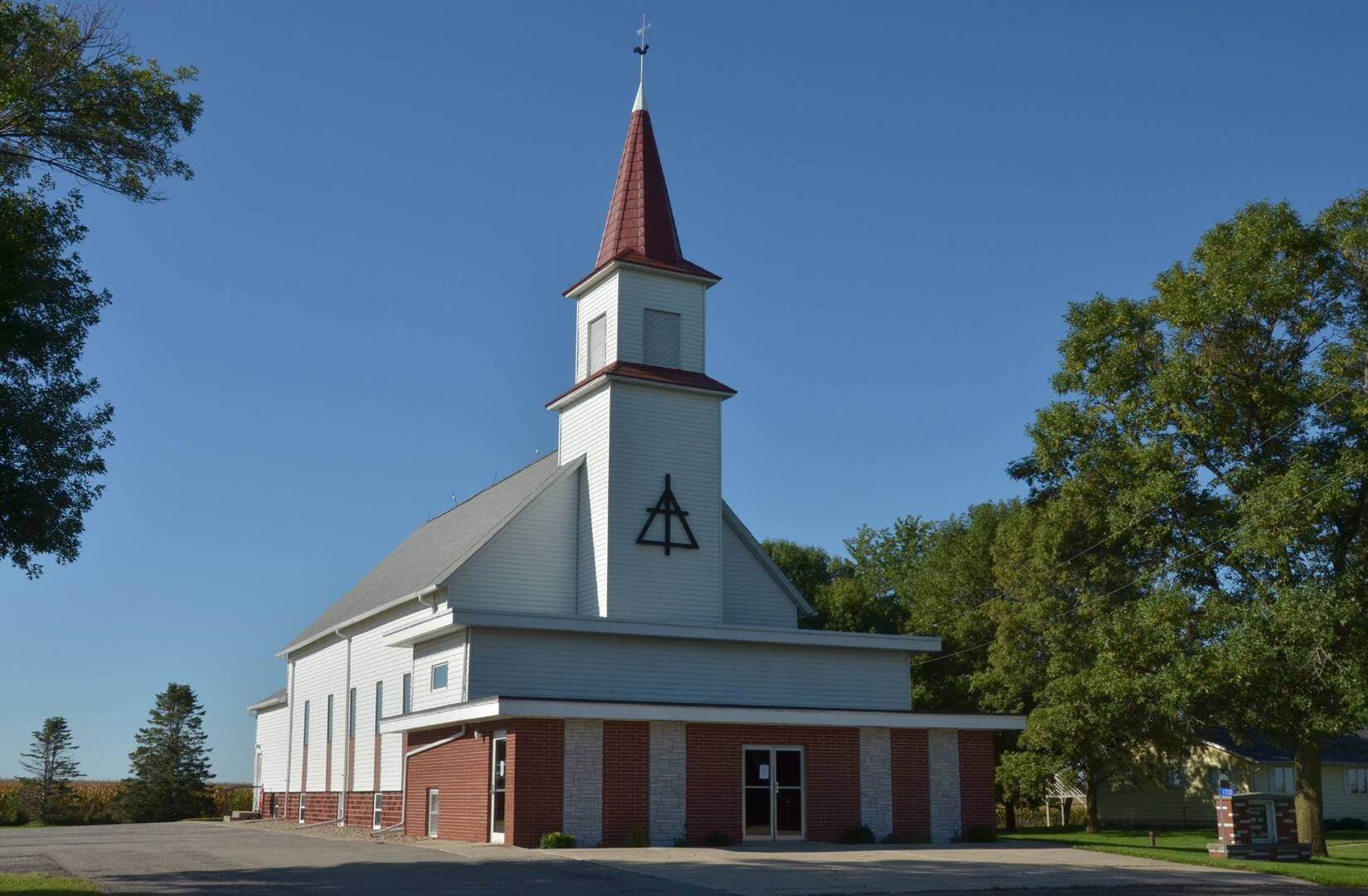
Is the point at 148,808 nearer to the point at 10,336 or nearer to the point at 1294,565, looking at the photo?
the point at 10,336

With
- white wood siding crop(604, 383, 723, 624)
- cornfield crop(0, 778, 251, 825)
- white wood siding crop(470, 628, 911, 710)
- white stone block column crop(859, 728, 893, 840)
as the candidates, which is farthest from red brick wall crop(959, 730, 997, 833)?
cornfield crop(0, 778, 251, 825)

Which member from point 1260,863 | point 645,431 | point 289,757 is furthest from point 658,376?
point 289,757

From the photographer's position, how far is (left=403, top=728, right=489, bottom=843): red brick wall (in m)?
27.6

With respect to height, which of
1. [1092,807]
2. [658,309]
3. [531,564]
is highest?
[658,309]

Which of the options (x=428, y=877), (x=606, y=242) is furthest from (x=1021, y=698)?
(x=428, y=877)

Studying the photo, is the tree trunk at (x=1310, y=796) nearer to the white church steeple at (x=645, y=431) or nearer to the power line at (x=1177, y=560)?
the power line at (x=1177, y=560)

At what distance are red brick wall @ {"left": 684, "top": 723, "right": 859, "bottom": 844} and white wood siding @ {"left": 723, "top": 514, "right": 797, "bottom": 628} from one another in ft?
26.1

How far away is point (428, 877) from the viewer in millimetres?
19328

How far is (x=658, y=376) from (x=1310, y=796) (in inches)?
761

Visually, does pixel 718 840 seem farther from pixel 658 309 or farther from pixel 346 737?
pixel 346 737

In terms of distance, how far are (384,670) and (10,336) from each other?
20.9 m

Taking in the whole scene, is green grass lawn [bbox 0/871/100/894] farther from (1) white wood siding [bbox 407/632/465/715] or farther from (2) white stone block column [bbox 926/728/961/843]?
(2) white stone block column [bbox 926/728/961/843]

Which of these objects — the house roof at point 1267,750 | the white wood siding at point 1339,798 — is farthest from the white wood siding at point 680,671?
the white wood siding at point 1339,798

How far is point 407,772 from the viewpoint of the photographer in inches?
1268
